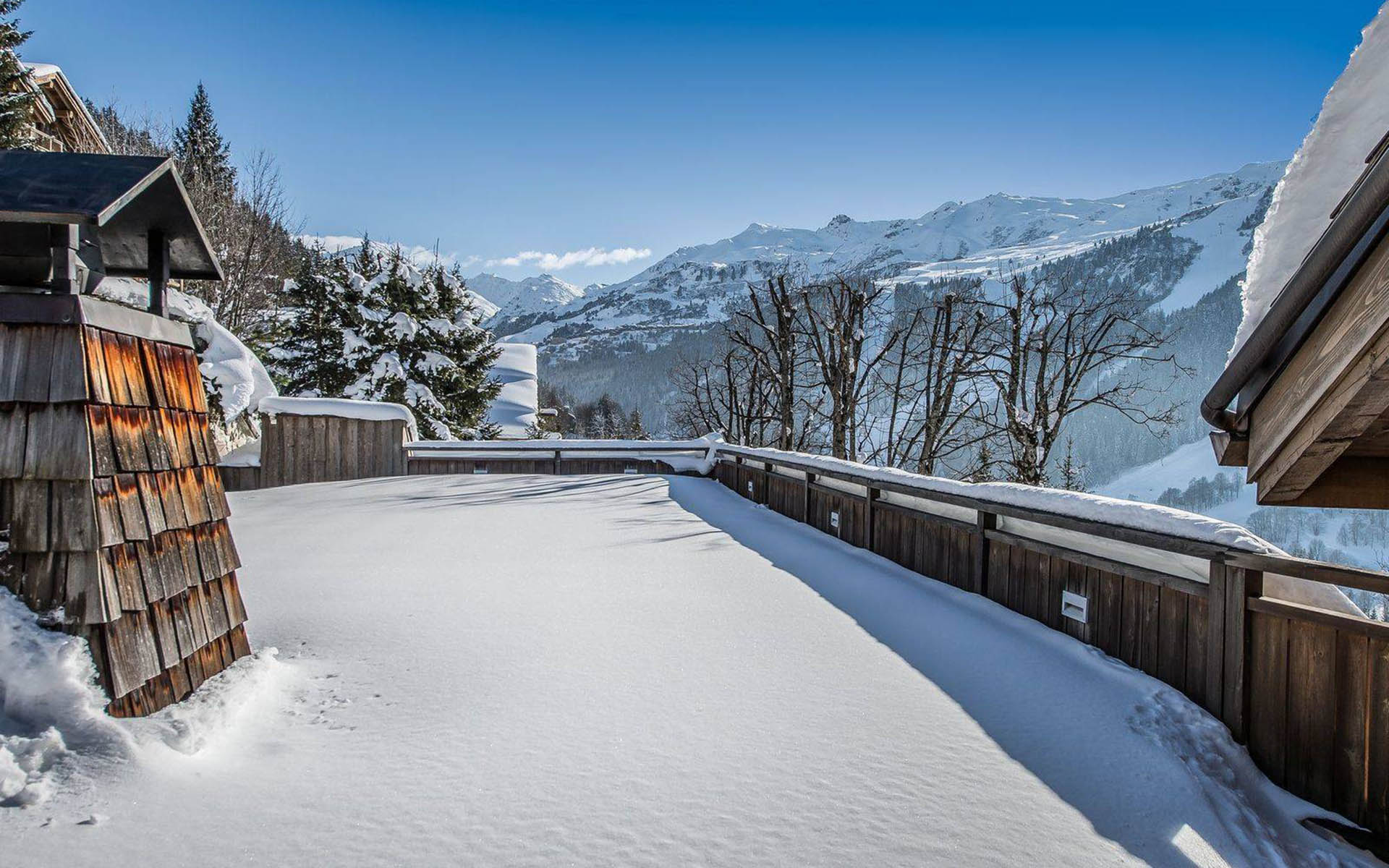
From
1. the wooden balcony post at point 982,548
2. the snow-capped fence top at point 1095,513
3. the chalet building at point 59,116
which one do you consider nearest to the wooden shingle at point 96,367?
the snow-capped fence top at point 1095,513

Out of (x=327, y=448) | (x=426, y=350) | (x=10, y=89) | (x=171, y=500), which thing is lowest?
(x=327, y=448)

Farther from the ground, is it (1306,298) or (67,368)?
(1306,298)

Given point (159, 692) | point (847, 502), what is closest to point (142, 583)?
point (159, 692)

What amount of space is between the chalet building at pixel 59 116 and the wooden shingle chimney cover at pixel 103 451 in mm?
13931

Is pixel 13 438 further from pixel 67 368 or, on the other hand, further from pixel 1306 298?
pixel 1306 298

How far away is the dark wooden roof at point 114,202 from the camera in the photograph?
241cm

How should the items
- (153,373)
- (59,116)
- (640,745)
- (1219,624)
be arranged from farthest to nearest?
1. (59,116)
2. (1219,624)
3. (153,373)
4. (640,745)

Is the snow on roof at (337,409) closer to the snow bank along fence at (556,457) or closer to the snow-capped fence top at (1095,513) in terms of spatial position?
the snow bank along fence at (556,457)

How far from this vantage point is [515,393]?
32.0m

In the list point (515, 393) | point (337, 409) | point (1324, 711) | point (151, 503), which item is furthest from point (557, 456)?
point (515, 393)

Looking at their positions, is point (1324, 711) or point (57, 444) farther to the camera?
point (1324, 711)

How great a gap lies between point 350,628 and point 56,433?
6.48 feet

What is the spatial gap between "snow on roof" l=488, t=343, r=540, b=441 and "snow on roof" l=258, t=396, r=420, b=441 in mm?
10797

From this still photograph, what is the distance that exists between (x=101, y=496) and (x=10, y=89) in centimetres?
1319
